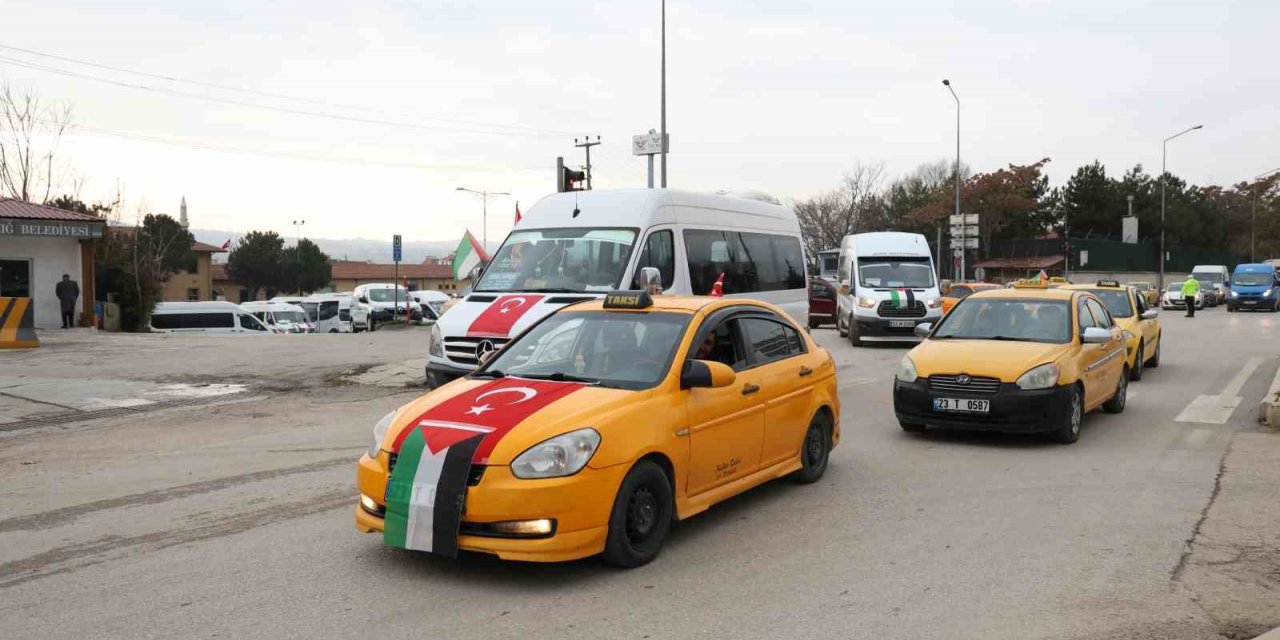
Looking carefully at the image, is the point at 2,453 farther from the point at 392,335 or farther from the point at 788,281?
the point at 392,335

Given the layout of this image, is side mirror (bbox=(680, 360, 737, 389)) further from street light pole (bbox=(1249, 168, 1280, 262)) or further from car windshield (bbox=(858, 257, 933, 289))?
street light pole (bbox=(1249, 168, 1280, 262))

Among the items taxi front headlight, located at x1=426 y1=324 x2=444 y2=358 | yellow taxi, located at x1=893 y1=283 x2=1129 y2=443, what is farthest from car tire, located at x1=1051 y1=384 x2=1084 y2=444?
taxi front headlight, located at x1=426 y1=324 x2=444 y2=358

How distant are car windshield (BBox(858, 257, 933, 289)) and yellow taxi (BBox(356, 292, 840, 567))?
14294 millimetres

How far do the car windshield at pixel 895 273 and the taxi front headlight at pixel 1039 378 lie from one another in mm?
12070

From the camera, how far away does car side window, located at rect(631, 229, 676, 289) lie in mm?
11242

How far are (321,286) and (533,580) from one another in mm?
92795

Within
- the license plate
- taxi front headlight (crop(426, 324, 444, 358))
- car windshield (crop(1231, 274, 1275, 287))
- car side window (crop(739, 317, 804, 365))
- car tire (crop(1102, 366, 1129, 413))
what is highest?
car windshield (crop(1231, 274, 1275, 287))

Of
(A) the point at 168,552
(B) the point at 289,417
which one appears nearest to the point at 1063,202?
(B) the point at 289,417

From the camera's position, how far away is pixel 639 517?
5.43 meters

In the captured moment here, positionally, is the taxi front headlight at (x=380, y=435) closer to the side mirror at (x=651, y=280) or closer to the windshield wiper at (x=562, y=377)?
the windshield wiper at (x=562, y=377)

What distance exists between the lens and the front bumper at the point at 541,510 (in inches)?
195

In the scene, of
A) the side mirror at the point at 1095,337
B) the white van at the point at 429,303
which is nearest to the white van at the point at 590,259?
the side mirror at the point at 1095,337

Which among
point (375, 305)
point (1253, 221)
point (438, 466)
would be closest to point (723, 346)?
point (438, 466)

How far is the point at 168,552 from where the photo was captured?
5766mm
